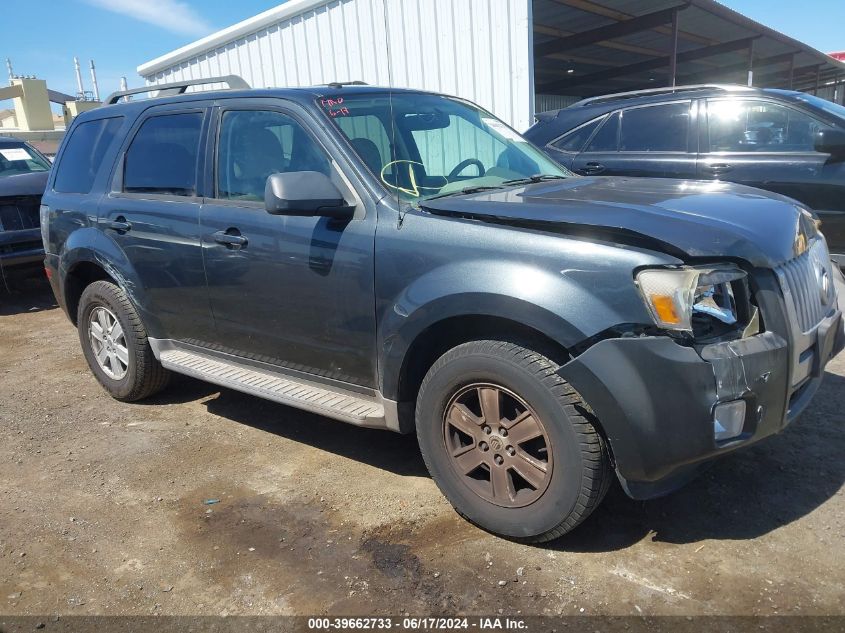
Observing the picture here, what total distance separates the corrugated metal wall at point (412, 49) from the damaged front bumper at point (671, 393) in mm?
5938

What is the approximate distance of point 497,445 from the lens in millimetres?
2758

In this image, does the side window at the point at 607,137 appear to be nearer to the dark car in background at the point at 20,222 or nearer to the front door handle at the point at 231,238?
the front door handle at the point at 231,238

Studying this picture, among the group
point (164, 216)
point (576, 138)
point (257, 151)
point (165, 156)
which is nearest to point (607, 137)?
Answer: point (576, 138)

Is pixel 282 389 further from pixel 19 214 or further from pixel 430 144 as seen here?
pixel 19 214

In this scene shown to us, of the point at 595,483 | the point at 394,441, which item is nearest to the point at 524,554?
the point at 595,483

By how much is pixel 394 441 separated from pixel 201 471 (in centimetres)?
106

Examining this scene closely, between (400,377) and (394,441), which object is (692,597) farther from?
(394,441)

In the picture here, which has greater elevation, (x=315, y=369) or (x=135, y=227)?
(x=135, y=227)

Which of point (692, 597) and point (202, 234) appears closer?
point (692, 597)

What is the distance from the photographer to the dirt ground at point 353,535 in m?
2.49

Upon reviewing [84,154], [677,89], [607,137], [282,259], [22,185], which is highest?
[677,89]

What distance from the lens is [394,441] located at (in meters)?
3.89

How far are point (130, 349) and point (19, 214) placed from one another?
472cm

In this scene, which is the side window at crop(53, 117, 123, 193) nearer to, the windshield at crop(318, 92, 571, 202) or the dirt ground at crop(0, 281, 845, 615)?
the dirt ground at crop(0, 281, 845, 615)
